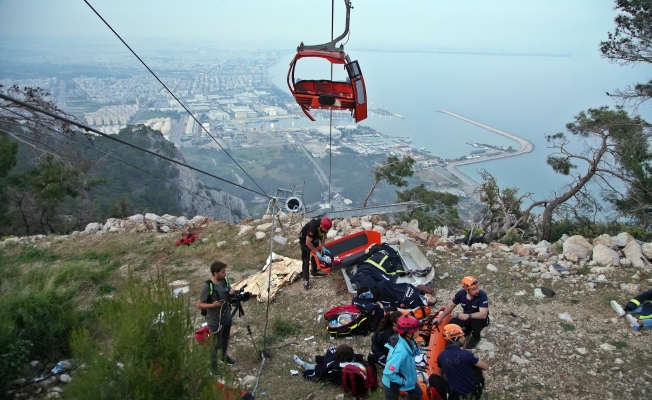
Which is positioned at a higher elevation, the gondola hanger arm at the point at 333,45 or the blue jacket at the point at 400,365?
the gondola hanger arm at the point at 333,45

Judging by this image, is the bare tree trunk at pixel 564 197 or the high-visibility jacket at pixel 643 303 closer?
the high-visibility jacket at pixel 643 303

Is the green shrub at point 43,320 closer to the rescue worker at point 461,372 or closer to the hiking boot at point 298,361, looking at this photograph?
the hiking boot at point 298,361

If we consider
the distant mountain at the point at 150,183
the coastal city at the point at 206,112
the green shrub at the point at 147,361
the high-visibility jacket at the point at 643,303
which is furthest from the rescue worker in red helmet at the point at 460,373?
the coastal city at the point at 206,112

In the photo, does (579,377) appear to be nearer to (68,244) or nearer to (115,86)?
(68,244)

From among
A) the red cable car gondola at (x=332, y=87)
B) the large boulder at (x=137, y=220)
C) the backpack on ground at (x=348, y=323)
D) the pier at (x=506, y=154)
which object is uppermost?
the red cable car gondola at (x=332, y=87)

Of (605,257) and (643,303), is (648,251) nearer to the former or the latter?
(605,257)

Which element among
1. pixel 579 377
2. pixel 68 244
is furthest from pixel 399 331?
pixel 68 244

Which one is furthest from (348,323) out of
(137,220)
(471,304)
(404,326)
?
(137,220)

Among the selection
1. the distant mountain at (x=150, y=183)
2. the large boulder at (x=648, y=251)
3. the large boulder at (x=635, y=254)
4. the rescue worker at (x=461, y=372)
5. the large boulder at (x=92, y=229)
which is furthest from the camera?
the distant mountain at (x=150, y=183)
